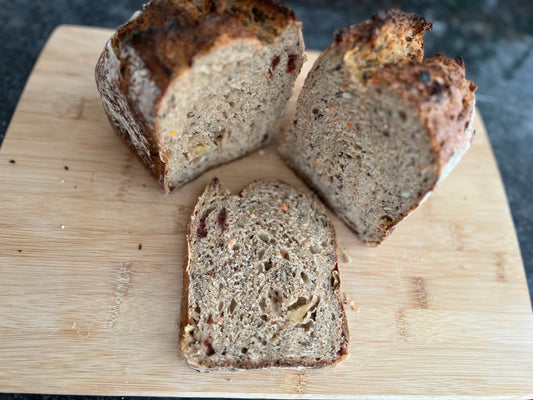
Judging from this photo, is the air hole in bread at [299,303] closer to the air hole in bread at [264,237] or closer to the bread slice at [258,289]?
the bread slice at [258,289]

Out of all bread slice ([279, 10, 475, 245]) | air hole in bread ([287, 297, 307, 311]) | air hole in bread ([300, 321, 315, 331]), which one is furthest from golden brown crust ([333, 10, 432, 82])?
air hole in bread ([300, 321, 315, 331])

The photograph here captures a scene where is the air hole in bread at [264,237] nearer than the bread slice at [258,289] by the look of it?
No

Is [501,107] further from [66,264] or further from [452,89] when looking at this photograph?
[66,264]

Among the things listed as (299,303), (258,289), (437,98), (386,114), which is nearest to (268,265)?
(258,289)

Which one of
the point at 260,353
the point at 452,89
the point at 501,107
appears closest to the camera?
the point at 452,89

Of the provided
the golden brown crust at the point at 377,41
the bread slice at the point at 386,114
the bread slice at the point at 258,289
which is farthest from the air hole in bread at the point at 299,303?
the golden brown crust at the point at 377,41

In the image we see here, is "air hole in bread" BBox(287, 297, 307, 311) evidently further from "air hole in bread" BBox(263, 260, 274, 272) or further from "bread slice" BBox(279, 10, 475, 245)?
"bread slice" BBox(279, 10, 475, 245)

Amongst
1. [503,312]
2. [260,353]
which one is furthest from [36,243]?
[503,312]
